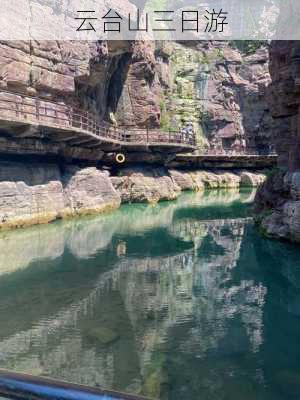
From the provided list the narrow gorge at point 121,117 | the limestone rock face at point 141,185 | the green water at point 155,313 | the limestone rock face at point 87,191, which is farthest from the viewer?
the limestone rock face at point 141,185

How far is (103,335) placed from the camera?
26.0ft

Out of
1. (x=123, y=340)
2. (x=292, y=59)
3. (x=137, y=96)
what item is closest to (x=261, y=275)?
(x=123, y=340)

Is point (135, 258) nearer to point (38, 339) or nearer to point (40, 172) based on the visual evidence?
point (38, 339)

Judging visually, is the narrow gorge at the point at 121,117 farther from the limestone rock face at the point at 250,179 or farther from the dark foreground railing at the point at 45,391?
the dark foreground railing at the point at 45,391

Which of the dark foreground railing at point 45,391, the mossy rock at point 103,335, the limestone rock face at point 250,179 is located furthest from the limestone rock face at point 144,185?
the dark foreground railing at point 45,391

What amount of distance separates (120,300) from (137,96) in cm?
3237

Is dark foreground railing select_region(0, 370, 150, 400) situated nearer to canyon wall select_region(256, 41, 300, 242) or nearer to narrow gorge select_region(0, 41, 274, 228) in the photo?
canyon wall select_region(256, 41, 300, 242)

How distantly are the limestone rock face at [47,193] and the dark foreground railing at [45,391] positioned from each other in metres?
18.4

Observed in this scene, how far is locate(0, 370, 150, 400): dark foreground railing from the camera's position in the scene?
1.41 m

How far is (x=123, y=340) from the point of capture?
7707 millimetres

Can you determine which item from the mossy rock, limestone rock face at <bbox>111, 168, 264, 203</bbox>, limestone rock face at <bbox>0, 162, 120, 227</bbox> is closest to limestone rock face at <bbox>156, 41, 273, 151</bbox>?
limestone rock face at <bbox>111, 168, 264, 203</bbox>

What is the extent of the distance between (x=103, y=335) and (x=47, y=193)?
15.1 meters

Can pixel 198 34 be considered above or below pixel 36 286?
above

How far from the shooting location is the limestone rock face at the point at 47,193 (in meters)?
19.3
